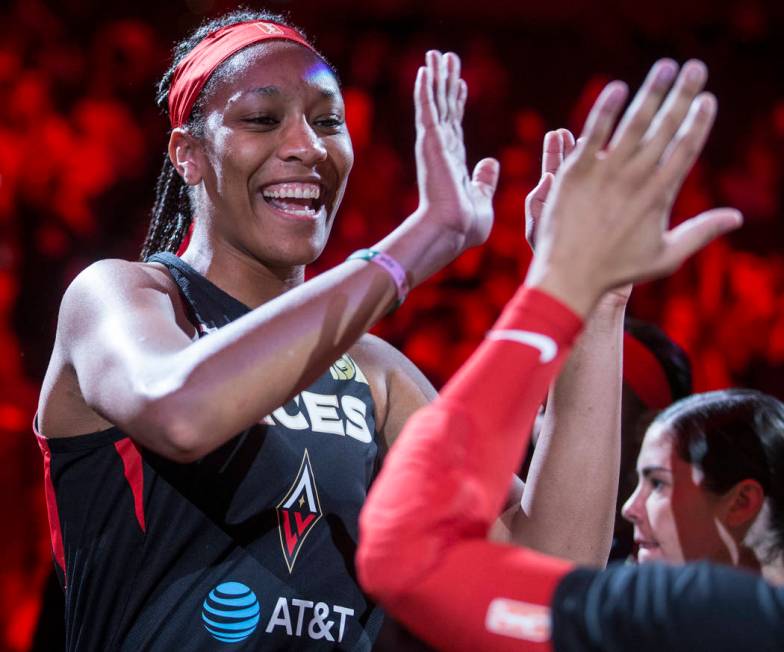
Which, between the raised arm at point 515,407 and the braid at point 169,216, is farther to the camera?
the braid at point 169,216

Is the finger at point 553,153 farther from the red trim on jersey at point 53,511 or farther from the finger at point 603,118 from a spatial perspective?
the red trim on jersey at point 53,511

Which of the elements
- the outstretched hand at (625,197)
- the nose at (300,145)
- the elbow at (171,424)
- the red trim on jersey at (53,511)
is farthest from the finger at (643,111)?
the red trim on jersey at (53,511)

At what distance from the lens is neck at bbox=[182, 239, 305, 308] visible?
6.19 feet

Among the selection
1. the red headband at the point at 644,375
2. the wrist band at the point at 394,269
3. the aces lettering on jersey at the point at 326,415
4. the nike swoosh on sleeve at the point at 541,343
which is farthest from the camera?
the red headband at the point at 644,375

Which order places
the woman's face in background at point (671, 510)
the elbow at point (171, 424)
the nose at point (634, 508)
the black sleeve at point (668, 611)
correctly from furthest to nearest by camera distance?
the nose at point (634, 508) → the woman's face in background at point (671, 510) → the elbow at point (171, 424) → the black sleeve at point (668, 611)

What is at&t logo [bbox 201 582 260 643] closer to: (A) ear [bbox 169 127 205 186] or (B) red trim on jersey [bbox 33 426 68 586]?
(B) red trim on jersey [bbox 33 426 68 586]

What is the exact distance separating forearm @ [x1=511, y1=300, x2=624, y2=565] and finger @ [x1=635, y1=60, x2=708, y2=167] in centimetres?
66

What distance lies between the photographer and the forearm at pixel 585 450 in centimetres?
175

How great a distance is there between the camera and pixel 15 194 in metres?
4.36

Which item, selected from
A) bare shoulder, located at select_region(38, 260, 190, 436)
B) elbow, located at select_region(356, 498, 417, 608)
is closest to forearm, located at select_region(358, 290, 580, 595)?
elbow, located at select_region(356, 498, 417, 608)

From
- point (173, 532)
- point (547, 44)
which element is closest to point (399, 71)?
point (547, 44)

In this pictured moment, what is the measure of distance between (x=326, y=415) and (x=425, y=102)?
0.56 meters

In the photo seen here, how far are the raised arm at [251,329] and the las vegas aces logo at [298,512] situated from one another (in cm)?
33

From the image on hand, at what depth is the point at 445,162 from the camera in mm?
1467
